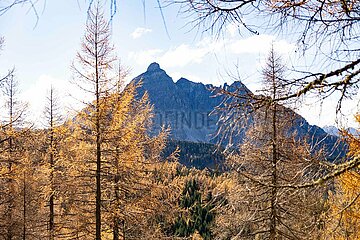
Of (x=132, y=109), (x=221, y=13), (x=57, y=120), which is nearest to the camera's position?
(x=221, y=13)

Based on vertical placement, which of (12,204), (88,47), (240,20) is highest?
(88,47)

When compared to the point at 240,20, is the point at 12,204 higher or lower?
lower

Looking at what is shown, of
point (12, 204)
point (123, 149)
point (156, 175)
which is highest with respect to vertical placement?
point (123, 149)

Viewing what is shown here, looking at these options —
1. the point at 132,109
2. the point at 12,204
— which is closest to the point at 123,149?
the point at 132,109

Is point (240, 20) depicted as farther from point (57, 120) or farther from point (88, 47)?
point (57, 120)

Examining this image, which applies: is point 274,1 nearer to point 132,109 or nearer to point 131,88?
point 131,88

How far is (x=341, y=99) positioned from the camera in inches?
85.3

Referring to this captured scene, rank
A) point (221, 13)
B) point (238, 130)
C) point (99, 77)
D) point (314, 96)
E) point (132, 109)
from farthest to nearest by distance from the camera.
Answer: point (132, 109) < point (99, 77) < point (238, 130) < point (314, 96) < point (221, 13)

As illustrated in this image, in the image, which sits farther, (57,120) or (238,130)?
(57,120)

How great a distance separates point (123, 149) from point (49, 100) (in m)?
6.84

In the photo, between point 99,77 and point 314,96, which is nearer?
point 314,96

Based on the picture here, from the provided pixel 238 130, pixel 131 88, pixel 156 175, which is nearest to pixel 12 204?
pixel 156 175

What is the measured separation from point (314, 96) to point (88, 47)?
6631 millimetres

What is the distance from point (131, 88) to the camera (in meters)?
8.73
